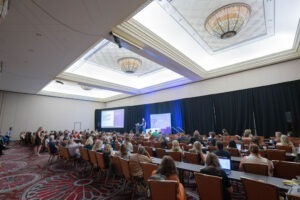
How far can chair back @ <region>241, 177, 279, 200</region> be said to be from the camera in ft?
6.44

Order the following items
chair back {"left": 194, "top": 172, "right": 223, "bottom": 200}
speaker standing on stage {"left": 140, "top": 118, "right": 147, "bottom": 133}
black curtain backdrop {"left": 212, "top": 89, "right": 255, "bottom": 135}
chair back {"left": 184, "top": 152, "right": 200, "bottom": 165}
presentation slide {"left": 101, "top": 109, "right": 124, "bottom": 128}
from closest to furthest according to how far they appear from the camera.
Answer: chair back {"left": 194, "top": 172, "right": 223, "bottom": 200}, chair back {"left": 184, "top": 152, "right": 200, "bottom": 165}, black curtain backdrop {"left": 212, "top": 89, "right": 255, "bottom": 135}, speaker standing on stage {"left": 140, "top": 118, "right": 147, "bottom": 133}, presentation slide {"left": 101, "top": 109, "right": 124, "bottom": 128}

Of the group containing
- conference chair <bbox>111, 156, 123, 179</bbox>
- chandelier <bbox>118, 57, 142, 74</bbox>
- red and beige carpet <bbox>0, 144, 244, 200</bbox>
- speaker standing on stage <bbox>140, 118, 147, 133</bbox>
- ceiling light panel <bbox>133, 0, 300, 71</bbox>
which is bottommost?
red and beige carpet <bbox>0, 144, 244, 200</bbox>

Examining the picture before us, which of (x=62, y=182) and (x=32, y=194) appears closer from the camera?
(x=32, y=194)

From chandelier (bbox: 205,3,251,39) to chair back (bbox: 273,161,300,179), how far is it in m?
4.63

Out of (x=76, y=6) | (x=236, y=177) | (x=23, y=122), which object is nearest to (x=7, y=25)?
(x=76, y=6)

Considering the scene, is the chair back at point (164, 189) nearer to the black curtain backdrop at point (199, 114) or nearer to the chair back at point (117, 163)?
the chair back at point (117, 163)

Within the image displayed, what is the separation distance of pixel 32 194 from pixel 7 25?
458cm

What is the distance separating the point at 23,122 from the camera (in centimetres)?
1444

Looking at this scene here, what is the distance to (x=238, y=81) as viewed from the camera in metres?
9.83

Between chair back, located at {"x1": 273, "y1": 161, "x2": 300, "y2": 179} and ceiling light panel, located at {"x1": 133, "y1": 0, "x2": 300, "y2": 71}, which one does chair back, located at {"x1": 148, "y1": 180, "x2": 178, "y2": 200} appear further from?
ceiling light panel, located at {"x1": 133, "y1": 0, "x2": 300, "y2": 71}

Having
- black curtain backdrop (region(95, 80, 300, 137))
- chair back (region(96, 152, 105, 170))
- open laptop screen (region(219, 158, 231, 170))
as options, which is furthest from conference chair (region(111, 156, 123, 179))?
black curtain backdrop (region(95, 80, 300, 137))

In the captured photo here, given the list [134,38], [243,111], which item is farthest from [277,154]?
[243,111]

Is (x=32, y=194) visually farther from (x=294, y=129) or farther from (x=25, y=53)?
(x=294, y=129)

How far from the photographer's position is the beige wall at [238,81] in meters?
8.23
